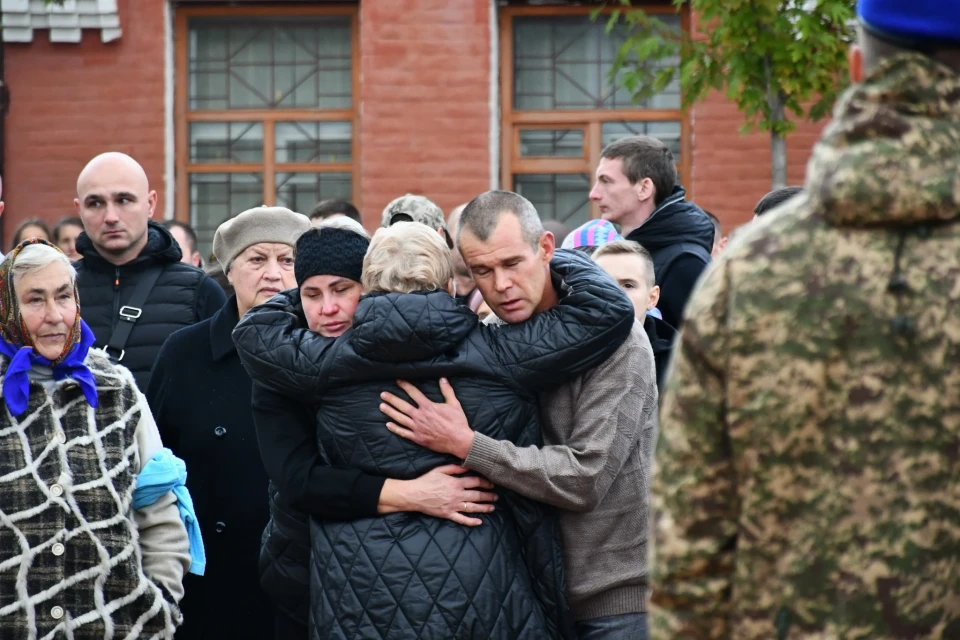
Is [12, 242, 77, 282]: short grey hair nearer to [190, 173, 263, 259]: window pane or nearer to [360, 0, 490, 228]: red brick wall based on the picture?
[360, 0, 490, 228]: red brick wall

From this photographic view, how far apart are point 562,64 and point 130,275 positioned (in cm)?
548

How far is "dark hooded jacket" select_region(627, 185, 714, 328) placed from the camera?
537cm

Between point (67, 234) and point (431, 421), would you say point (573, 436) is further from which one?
point (67, 234)

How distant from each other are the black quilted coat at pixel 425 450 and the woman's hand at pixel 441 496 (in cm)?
3

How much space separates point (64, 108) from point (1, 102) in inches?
17.4

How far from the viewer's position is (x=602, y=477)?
3.42 m

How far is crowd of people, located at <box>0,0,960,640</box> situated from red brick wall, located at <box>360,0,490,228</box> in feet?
11.8

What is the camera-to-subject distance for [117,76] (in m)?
10.3

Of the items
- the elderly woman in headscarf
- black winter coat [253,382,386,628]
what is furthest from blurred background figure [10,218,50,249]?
black winter coat [253,382,386,628]

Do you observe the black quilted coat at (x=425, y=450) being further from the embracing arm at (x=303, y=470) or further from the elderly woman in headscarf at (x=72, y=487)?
the elderly woman in headscarf at (x=72, y=487)

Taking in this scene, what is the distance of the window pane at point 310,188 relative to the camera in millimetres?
10508

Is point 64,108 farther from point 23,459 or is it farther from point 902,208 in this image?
point 902,208

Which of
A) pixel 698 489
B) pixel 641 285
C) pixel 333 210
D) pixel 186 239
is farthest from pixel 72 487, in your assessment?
pixel 186 239

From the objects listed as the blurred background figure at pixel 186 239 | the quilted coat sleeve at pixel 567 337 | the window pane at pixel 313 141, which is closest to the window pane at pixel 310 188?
the window pane at pixel 313 141
